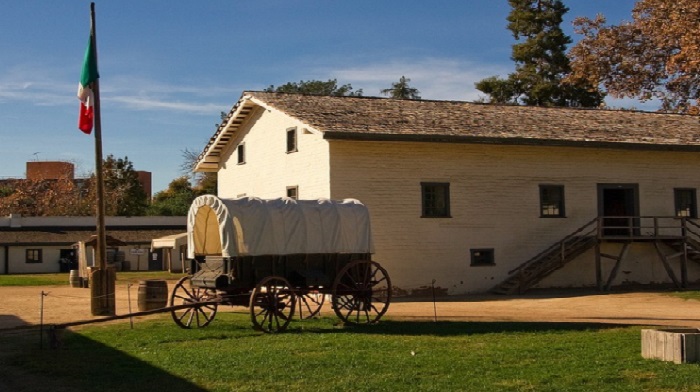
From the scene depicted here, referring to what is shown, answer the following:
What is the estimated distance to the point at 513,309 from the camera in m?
24.2

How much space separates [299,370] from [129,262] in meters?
54.2

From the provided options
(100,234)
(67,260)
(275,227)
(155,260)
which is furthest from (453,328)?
(67,260)

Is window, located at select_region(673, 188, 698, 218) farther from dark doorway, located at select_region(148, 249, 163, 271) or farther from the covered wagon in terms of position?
dark doorway, located at select_region(148, 249, 163, 271)

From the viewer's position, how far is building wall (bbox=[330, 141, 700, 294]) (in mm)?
28562

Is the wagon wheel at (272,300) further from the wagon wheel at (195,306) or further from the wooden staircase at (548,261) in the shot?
the wooden staircase at (548,261)

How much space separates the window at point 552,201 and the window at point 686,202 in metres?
5.19

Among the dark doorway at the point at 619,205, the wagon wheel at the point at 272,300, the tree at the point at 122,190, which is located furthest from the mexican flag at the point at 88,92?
the tree at the point at 122,190

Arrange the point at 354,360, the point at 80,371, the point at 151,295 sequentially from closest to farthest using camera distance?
1. the point at 80,371
2. the point at 354,360
3. the point at 151,295

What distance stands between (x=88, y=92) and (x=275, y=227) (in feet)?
20.8

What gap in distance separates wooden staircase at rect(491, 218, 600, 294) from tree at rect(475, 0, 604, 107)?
33121 mm

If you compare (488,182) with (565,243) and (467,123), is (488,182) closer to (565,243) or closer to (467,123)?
(467,123)

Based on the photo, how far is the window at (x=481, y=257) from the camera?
30.1m

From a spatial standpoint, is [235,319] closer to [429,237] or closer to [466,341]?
[466,341]

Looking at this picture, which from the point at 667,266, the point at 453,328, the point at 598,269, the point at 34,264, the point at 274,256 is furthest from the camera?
the point at 34,264
